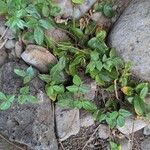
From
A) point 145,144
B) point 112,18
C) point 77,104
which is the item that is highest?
point 112,18

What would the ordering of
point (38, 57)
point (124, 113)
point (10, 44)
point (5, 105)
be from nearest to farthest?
1. point (5, 105)
2. point (124, 113)
3. point (38, 57)
4. point (10, 44)

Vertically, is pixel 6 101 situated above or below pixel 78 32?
below

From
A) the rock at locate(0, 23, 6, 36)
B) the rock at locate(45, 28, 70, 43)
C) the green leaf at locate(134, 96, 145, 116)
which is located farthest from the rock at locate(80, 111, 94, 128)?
the rock at locate(0, 23, 6, 36)

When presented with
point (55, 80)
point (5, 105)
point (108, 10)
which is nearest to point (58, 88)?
point (55, 80)

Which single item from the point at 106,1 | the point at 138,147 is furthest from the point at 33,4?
the point at 138,147

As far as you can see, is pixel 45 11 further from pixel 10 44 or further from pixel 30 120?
pixel 30 120

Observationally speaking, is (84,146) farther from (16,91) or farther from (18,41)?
(18,41)
